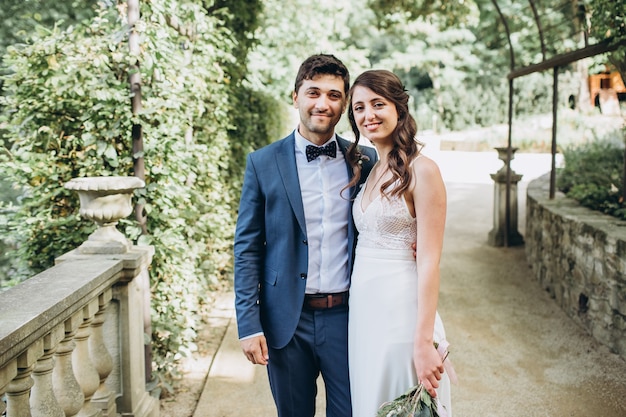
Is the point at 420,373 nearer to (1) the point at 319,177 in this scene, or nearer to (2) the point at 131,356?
(1) the point at 319,177

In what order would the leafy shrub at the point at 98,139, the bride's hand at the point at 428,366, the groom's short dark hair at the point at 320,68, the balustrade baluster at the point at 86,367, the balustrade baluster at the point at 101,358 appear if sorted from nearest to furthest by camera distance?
1. the bride's hand at the point at 428,366
2. the groom's short dark hair at the point at 320,68
3. the balustrade baluster at the point at 86,367
4. the balustrade baluster at the point at 101,358
5. the leafy shrub at the point at 98,139

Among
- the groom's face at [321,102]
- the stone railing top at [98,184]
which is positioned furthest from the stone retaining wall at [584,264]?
the stone railing top at [98,184]

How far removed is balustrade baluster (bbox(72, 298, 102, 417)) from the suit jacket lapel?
0.96 meters

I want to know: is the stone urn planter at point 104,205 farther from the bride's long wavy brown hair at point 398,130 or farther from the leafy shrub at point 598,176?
the leafy shrub at point 598,176

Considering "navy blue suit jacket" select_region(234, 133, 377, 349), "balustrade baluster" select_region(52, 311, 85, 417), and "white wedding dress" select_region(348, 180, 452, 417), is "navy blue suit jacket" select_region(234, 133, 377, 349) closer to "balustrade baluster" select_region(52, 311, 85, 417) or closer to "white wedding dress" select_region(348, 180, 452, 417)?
"white wedding dress" select_region(348, 180, 452, 417)

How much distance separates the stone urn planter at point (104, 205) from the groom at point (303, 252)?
0.81 metres

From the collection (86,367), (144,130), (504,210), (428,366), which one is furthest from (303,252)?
(504,210)

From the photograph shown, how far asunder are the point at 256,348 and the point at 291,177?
649mm

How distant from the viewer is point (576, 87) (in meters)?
22.5

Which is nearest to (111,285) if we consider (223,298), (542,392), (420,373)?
(420,373)

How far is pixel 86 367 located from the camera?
2564mm

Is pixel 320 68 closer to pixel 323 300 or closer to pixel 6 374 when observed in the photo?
pixel 323 300

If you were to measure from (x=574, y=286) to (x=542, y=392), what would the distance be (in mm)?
1631

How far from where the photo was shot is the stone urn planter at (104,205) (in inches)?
107
